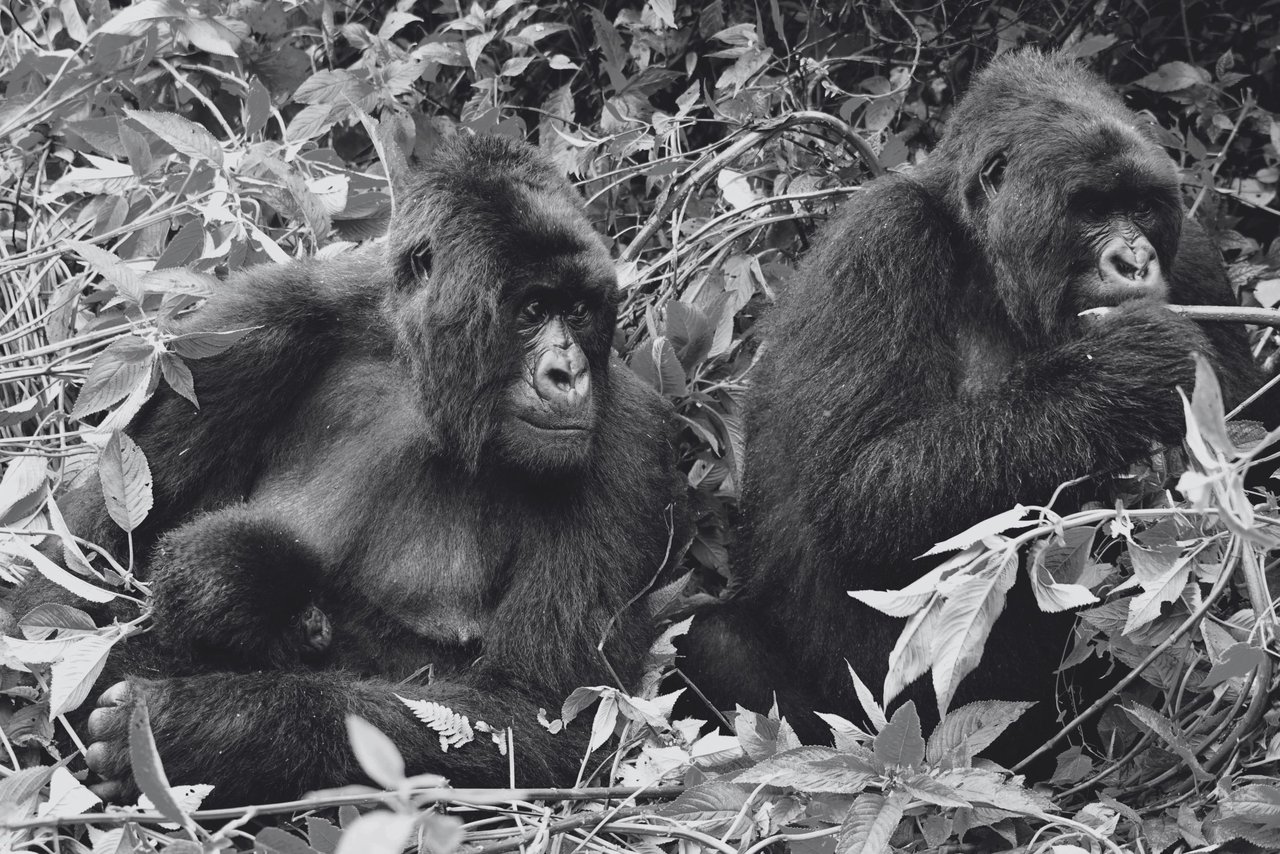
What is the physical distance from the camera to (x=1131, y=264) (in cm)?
415

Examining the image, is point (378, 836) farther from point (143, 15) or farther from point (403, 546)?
point (143, 15)

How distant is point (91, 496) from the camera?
4.15 metres

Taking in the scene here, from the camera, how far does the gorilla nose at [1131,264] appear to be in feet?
Answer: 13.6

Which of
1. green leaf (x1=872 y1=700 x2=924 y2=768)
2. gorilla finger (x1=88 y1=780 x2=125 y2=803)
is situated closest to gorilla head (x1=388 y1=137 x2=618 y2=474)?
gorilla finger (x1=88 y1=780 x2=125 y2=803)

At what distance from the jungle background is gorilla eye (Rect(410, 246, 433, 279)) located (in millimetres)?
606

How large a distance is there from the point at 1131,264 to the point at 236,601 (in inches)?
99.7

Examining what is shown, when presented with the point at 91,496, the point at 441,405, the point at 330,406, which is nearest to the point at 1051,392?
the point at 441,405

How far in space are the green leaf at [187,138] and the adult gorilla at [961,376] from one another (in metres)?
1.83

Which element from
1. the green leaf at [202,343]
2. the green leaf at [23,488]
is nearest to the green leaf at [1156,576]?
the green leaf at [202,343]

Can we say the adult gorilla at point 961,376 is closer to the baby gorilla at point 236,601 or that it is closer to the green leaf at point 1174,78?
the baby gorilla at point 236,601

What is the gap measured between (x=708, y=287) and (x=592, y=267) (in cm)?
115

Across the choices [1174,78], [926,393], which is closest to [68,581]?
[926,393]

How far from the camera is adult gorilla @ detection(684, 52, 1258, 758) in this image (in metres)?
3.95

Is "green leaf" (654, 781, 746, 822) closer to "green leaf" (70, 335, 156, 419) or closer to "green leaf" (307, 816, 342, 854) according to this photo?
"green leaf" (307, 816, 342, 854)
